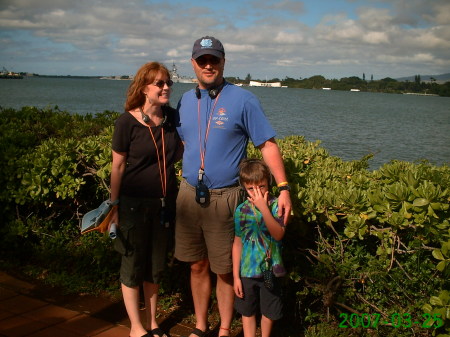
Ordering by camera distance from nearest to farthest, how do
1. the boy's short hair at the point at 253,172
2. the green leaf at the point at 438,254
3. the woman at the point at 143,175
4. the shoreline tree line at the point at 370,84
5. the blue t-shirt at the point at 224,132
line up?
the green leaf at the point at 438,254
the boy's short hair at the point at 253,172
the blue t-shirt at the point at 224,132
the woman at the point at 143,175
the shoreline tree line at the point at 370,84

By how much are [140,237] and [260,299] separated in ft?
3.17

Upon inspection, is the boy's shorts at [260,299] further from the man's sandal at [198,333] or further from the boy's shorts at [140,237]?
the boy's shorts at [140,237]

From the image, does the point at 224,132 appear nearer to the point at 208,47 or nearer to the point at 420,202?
the point at 208,47

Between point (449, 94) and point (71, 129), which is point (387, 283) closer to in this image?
point (71, 129)

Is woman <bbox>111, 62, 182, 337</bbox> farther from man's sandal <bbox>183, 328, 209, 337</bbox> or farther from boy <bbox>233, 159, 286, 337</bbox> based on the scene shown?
boy <bbox>233, 159, 286, 337</bbox>

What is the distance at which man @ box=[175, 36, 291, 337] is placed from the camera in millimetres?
2936

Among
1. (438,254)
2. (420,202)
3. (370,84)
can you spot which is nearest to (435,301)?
(438,254)

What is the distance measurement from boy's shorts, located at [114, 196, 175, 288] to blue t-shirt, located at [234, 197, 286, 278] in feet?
1.98

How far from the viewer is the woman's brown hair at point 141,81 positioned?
10.3ft

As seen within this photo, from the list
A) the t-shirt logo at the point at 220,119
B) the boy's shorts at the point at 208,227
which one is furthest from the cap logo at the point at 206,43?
the boy's shorts at the point at 208,227

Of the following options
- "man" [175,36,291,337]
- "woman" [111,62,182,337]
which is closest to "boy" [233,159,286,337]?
"man" [175,36,291,337]

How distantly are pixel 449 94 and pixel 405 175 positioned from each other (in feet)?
405

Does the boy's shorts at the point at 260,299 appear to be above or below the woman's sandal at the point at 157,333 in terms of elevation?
above

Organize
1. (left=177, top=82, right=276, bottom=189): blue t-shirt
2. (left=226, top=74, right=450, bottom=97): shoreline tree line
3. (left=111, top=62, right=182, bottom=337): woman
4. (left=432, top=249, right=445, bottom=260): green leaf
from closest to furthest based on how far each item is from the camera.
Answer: (left=432, top=249, right=445, bottom=260): green leaf < (left=177, top=82, right=276, bottom=189): blue t-shirt < (left=111, top=62, right=182, bottom=337): woman < (left=226, top=74, right=450, bottom=97): shoreline tree line
